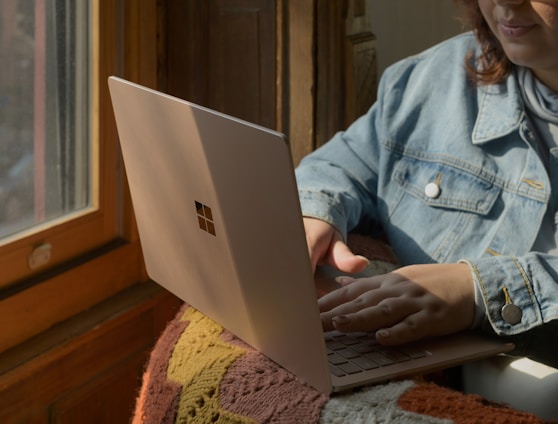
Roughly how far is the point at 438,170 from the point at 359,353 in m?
0.51

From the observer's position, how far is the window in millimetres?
1718

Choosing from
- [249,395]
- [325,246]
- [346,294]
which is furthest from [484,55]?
[249,395]

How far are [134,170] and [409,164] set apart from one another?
0.53 meters

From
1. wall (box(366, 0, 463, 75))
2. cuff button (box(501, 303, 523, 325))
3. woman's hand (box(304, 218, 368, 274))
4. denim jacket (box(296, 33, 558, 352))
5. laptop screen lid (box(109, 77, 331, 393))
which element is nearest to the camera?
laptop screen lid (box(109, 77, 331, 393))

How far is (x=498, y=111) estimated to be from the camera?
1475 mm

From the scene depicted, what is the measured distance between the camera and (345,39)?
1986mm

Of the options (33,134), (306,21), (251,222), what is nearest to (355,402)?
(251,222)

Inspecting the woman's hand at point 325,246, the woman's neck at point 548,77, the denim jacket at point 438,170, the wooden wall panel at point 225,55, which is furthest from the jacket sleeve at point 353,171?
the wooden wall panel at point 225,55

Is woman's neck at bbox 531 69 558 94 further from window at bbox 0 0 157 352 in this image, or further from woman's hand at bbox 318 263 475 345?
window at bbox 0 0 157 352

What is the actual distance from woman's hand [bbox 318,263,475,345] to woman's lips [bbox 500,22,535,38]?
0.38 meters

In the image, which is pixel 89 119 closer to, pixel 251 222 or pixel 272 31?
pixel 272 31

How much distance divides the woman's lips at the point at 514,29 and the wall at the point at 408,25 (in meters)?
0.63

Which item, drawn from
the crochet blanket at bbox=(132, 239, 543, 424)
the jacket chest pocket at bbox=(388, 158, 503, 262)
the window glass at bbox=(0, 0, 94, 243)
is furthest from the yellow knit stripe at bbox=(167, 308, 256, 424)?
the window glass at bbox=(0, 0, 94, 243)

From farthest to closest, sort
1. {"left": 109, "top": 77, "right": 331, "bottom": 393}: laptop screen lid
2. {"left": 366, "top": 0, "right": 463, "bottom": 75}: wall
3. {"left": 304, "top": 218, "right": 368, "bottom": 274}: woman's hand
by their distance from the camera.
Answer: {"left": 366, "top": 0, "right": 463, "bottom": 75}: wall
{"left": 304, "top": 218, "right": 368, "bottom": 274}: woman's hand
{"left": 109, "top": 77, "right": 331, "bottom": 393}: laptop screen lid
